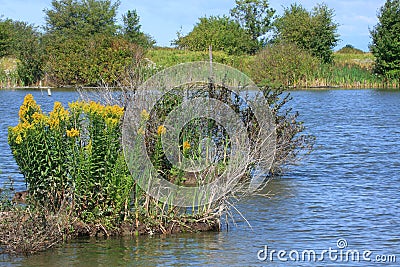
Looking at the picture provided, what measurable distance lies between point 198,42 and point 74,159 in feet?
188

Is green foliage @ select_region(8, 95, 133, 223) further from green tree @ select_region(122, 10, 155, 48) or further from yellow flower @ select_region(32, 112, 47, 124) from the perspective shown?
green tree @ select_region(122, 10, 155, 48)

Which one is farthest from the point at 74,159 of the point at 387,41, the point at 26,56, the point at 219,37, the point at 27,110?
the point at 219,37

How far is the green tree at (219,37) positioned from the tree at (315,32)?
5908mm

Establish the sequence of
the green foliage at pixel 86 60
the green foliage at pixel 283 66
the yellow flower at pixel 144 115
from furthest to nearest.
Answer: the green foliage at pixel 86 60, the green foliage at pixel 283 66, the yellow flower at pixel 144 115

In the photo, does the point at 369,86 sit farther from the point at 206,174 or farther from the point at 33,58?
the point at 206,174

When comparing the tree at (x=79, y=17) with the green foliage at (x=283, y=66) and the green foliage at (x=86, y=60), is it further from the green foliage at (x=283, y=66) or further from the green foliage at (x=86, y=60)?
the green foliage at (x=283, y=66)

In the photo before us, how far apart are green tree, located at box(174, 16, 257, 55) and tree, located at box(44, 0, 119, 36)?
9784mm

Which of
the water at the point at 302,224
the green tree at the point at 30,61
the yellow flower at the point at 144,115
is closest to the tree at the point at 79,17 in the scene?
the green tree at the point at 30,61

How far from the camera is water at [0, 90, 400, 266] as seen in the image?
8531mm

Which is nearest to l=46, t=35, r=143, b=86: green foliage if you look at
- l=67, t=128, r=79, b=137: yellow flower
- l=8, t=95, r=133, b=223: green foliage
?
l=8, t=95, r=133, b=223: green foliage

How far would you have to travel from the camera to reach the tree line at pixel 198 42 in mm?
50750

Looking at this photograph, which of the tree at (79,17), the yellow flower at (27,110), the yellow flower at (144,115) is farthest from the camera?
the tree at (79,17)

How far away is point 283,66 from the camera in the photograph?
49.6m

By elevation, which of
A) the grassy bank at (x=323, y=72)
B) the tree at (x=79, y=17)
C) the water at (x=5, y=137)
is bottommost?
the water at (x=5, y=137)
